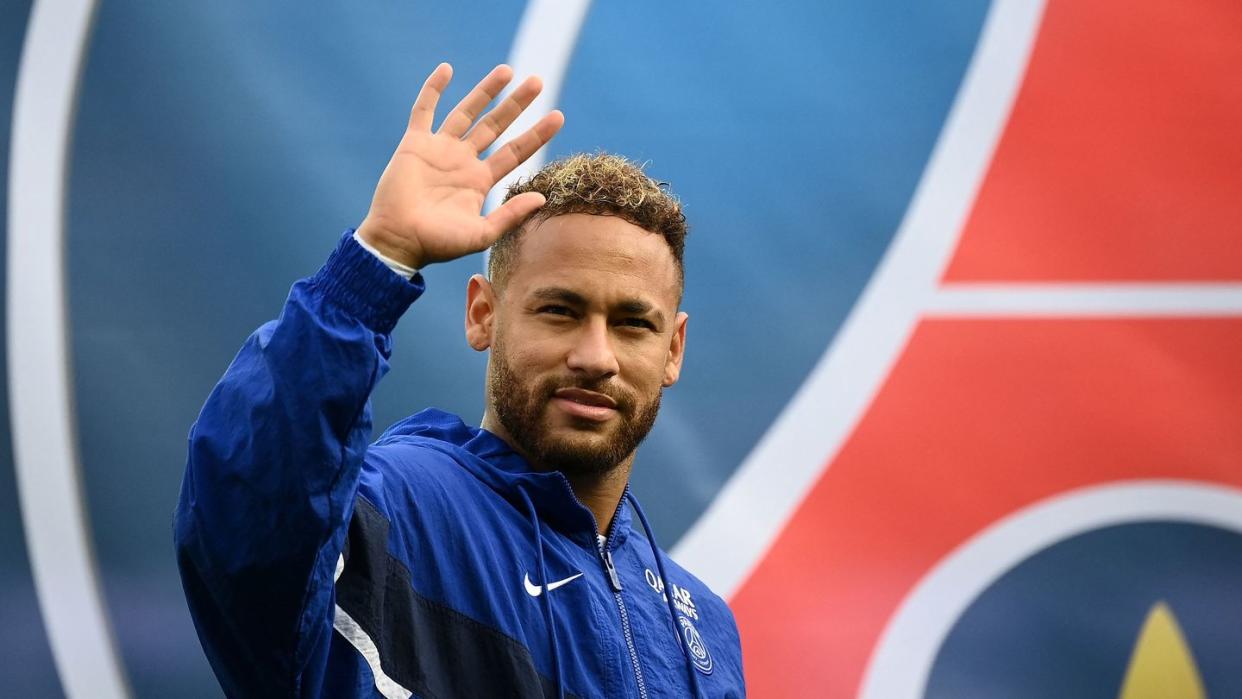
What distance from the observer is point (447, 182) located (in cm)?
102

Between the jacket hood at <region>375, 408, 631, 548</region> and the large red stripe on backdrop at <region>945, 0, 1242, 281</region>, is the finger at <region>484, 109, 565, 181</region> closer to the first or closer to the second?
the jacket hood at <region>375, 408, 631, 548</region>

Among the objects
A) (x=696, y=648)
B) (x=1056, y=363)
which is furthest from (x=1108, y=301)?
(x=696, y=648)

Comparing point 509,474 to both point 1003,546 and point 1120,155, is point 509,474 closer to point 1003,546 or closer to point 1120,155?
point 1003,546

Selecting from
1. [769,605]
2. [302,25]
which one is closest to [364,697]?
[769,605]

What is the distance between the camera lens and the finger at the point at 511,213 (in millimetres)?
1026

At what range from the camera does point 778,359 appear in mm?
1995

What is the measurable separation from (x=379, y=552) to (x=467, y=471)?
24cm

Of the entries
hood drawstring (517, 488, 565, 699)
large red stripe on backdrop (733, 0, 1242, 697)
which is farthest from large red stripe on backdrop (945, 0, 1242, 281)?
hood drawstring (517, 488, 565, 699)

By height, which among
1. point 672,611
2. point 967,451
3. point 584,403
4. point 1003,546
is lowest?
point 672,611

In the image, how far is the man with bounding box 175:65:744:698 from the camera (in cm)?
89

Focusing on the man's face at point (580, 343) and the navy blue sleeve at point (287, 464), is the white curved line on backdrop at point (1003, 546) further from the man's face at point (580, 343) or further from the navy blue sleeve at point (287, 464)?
the navy blue sleeve at point (287, 464)

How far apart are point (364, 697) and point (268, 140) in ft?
3.61

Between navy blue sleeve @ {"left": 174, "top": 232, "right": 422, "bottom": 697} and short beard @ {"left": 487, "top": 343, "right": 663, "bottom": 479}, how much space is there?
0.34 metres

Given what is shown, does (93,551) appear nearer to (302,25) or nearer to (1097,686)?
(302,25)
